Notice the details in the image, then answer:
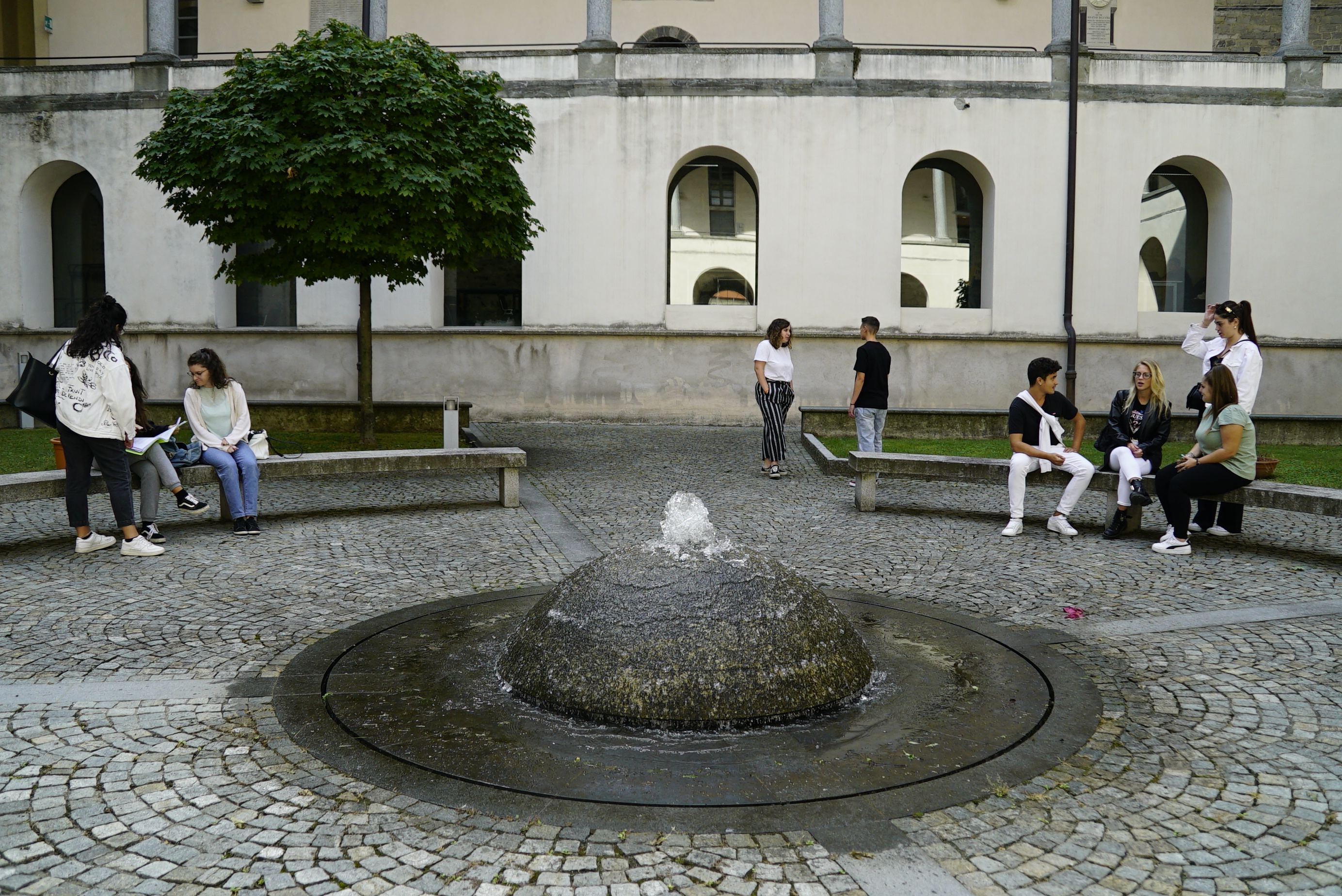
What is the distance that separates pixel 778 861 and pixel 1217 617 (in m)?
3.95

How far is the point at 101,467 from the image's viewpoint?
7.39 metres

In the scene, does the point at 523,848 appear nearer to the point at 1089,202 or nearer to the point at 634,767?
the point at 634,767

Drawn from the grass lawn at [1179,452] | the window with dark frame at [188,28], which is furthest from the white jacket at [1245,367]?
the window with dark frame at [188,28]

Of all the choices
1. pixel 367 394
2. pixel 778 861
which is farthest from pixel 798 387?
pixel 778 861

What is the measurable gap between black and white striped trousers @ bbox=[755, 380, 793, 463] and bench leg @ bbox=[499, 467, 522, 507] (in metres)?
3.11

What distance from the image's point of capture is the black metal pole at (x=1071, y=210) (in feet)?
60.9

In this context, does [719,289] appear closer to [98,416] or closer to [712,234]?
[712,234]

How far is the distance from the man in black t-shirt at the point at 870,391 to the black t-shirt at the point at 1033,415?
278 centimetres

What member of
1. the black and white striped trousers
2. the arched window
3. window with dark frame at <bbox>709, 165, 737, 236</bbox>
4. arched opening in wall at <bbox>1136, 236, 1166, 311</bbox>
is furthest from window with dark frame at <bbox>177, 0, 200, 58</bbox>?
arched opening in wall at <bbox>1136, 236, 1166, 311</bbox>

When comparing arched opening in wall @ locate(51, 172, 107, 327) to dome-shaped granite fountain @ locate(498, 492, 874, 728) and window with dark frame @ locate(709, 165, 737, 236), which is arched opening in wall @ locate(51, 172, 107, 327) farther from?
dome-shaped granite fountain @ locate(498, 492, 874, 728)

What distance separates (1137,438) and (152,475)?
775 cm

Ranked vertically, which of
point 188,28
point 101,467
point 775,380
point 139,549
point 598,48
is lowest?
point 139,549

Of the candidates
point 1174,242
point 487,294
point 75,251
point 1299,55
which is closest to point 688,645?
point 487,294

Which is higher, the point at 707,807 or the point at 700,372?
the point at 700,372
